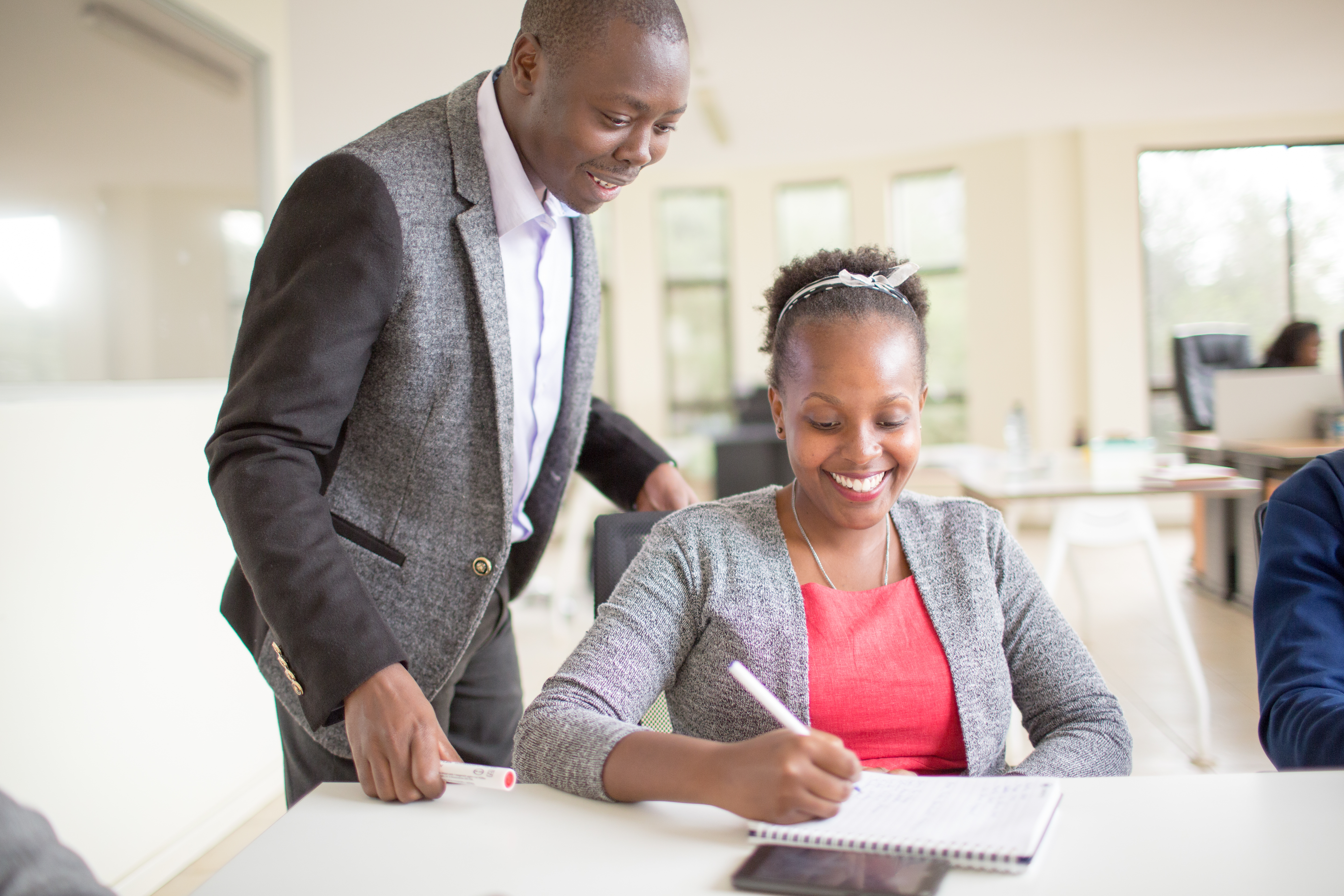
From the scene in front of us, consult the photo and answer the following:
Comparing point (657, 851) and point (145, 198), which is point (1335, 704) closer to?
point (657, 851)

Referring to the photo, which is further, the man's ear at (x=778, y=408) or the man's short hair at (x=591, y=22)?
the man's ear at (x=778, y=408)

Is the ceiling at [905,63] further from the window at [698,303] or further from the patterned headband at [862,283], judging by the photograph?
the patterned headband at [862,283]

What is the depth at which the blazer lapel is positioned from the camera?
120 cm

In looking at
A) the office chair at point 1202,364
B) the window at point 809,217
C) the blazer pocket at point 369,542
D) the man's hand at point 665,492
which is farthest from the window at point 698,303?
the blazer pocket at point 369,542

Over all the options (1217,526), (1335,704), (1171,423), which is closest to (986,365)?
(1171,423)

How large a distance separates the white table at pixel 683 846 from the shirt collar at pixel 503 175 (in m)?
0.70

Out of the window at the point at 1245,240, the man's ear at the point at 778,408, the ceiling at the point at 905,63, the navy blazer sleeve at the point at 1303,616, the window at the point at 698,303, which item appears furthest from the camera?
the window at the point at 698,303

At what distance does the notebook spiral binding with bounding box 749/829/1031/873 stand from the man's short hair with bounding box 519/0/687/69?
851mm

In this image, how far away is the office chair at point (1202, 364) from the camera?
6516mm

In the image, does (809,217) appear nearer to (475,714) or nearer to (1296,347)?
(1296,347)

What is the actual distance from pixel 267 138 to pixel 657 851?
310cm

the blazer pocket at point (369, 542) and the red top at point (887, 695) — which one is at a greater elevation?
the blazer pocket at point (369, 542)

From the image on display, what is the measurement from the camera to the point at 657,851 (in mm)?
839

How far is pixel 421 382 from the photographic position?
1182mm
